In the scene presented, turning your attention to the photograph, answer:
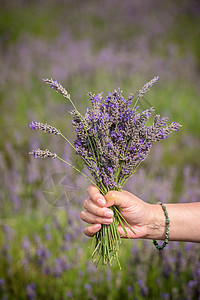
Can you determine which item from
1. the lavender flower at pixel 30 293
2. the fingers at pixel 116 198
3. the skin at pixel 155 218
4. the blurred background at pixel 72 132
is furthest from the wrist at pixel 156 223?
the lavender flower at pixel 30 293

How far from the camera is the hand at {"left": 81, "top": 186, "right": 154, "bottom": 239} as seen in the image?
112cm

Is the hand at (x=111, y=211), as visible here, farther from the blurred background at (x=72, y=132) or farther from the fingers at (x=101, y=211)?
the blurred background at (x=72, y=132)

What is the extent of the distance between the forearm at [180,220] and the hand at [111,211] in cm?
3

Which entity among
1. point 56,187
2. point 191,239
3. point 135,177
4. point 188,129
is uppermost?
point 188,129

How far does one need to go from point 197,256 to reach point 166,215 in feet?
2.40

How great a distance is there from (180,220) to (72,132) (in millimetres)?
2567

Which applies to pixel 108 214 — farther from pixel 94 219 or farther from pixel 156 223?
pixel 156 223

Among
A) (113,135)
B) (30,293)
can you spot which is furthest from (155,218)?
(30,293)

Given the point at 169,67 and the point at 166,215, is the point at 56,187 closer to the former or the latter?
the point at 166,215

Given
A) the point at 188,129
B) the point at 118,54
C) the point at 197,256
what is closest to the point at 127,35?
the point at 118,54

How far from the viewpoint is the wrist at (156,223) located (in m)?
1.27

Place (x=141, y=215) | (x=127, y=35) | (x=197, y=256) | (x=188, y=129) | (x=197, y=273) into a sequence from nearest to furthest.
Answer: (x=141, y=215), (x=197, y=273), (x=197, y=256), (x=188, y=129), (x=127, y=35)

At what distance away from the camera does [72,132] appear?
3.71 m

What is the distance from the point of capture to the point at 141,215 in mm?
1241
